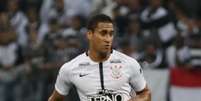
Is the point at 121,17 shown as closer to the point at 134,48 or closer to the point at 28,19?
the point at 134,48

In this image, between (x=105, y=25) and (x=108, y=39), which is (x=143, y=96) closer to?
(x=108, y=39)

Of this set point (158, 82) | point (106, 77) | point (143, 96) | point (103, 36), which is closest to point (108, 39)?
point (103, 36)

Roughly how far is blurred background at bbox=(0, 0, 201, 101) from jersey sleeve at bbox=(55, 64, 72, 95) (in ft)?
14.8

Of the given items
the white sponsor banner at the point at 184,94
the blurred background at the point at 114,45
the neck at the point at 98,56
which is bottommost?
the white sponsor banner at the point at 184,94

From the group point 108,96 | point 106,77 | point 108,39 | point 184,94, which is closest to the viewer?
point 108,39

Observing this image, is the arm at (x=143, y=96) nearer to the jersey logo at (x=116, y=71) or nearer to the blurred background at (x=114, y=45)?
the jersey logo at (x=116, y=71)

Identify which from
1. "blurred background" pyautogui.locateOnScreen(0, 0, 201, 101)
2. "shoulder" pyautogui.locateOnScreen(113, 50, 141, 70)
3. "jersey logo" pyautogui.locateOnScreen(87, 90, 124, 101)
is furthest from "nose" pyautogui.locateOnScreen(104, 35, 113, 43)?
"blurred background" pyautogui.locateOnScreen(0, 0, 201, 101)

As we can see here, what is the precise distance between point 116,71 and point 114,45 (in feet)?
18.4

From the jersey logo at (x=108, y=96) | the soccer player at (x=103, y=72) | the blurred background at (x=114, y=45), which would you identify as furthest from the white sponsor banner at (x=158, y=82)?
the jersey logo at (x=108, y=96)

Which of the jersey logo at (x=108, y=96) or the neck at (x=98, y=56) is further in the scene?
the neck at (x=98, y=56)

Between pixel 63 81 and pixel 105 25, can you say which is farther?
pixel 63 81

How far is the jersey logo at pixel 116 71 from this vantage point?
23.6ft

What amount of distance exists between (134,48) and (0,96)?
3.24 metres

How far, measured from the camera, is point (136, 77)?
7.24 meters
